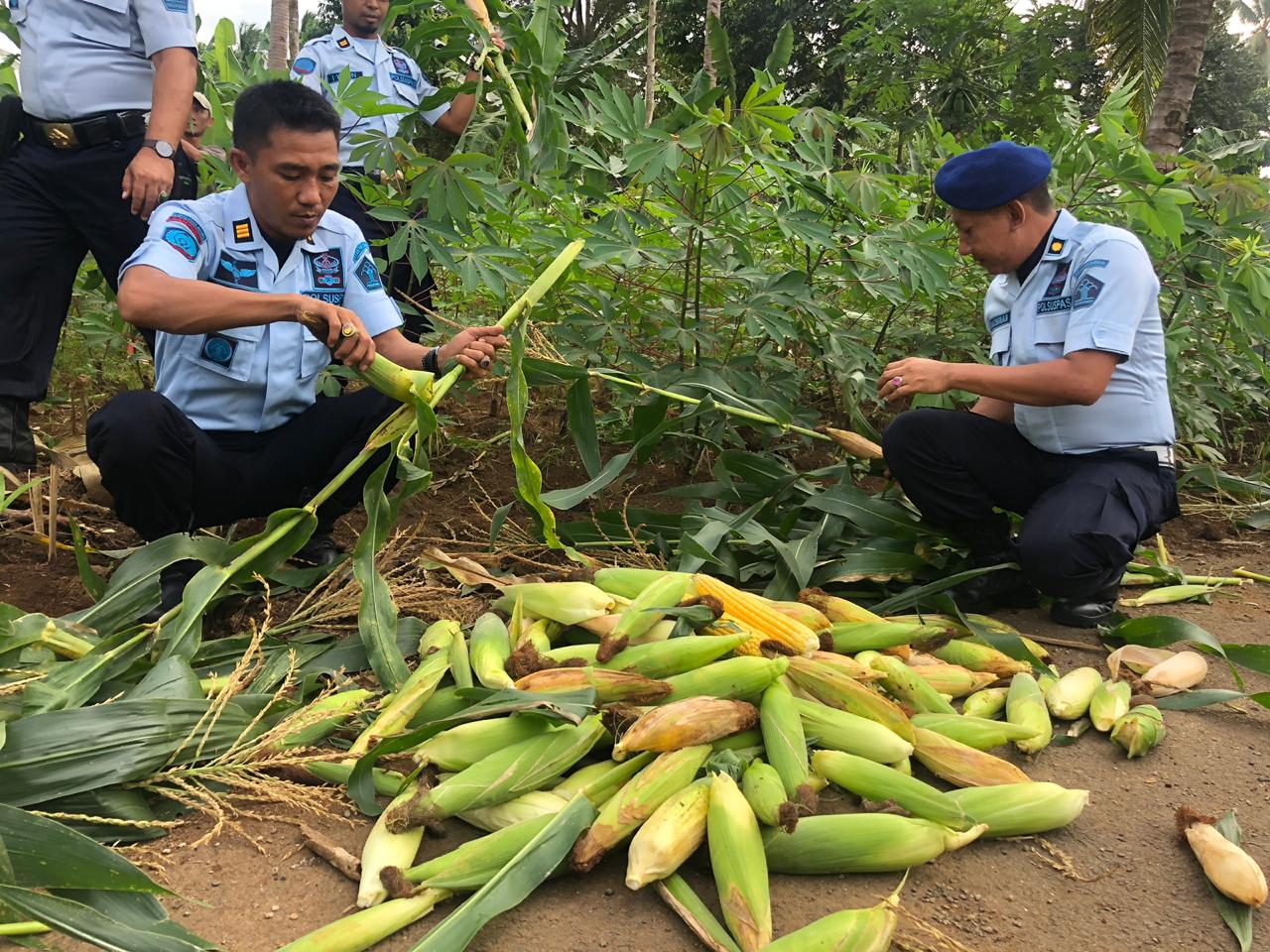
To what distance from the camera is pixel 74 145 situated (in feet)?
9.49

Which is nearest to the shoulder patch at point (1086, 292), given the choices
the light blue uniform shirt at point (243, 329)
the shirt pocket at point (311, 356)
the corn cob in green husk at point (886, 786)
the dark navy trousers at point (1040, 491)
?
the dark navy trousers at point (1040, 491)

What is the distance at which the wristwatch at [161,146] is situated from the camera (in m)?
2.81

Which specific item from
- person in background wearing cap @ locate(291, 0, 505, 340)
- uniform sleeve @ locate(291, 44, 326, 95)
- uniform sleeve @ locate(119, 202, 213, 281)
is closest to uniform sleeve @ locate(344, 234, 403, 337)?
uniform sleeve @ locate(119, 202, 213, 281)

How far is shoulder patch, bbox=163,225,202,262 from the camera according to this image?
2.43 metres

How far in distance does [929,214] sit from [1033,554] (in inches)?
69.7

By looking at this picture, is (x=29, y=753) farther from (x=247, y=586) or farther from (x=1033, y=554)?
(x=1033, y=554)

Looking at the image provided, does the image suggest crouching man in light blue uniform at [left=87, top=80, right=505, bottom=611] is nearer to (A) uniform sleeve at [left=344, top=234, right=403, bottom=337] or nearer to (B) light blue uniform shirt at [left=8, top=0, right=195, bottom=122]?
(A) uniform sleeve at [left=344, top=234, right=403, bottom=337]

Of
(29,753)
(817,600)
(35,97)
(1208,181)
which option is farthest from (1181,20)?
(29,753)

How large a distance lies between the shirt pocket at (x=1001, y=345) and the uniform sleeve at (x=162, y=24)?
260 cm

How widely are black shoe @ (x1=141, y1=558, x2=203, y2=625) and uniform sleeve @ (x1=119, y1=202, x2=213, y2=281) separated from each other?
2.35 ft

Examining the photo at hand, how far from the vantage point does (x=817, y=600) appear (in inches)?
93.1

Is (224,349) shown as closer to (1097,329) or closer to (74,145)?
(74,145)

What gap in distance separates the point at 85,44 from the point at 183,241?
3.07ft

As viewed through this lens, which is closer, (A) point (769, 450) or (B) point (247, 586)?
(B) point (247, 586)
